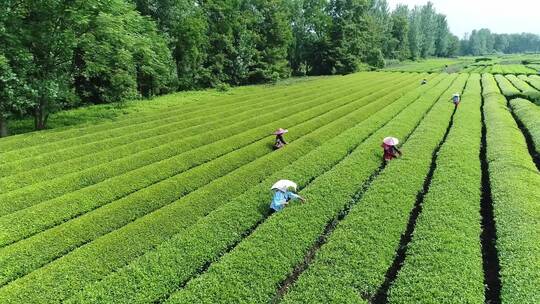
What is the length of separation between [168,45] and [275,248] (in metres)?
44.9

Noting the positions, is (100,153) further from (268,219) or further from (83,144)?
(268,219)

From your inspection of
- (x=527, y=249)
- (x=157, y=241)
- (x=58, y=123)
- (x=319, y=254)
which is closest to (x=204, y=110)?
(x=58, y=123)

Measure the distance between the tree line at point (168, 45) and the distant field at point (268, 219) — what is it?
5.46 m

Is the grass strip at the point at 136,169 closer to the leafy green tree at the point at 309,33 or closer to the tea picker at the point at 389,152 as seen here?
the tea picker at the point at 389,152

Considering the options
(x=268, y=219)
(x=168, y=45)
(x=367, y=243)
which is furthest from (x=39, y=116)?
(x=367, y=243)

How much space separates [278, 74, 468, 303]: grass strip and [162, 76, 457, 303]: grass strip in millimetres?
644

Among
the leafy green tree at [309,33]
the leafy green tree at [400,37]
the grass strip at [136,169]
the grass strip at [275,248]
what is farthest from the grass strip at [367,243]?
the leafy green tree at [400,37]

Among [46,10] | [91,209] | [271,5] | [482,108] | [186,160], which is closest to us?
[91,209]

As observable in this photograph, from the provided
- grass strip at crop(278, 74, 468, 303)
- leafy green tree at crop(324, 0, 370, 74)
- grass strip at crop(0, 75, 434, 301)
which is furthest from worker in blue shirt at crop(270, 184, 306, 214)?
leafy green tree at crop(324, 0, 370, 74)

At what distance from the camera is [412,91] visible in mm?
43094

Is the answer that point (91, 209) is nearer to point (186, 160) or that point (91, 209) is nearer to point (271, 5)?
point (186, 160)

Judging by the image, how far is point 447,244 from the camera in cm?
1077

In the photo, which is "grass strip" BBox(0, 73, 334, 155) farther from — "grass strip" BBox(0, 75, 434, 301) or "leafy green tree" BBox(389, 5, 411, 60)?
"leafy green tree" BBox(389, 5, 411, 60)

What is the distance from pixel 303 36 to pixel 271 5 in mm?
18643
